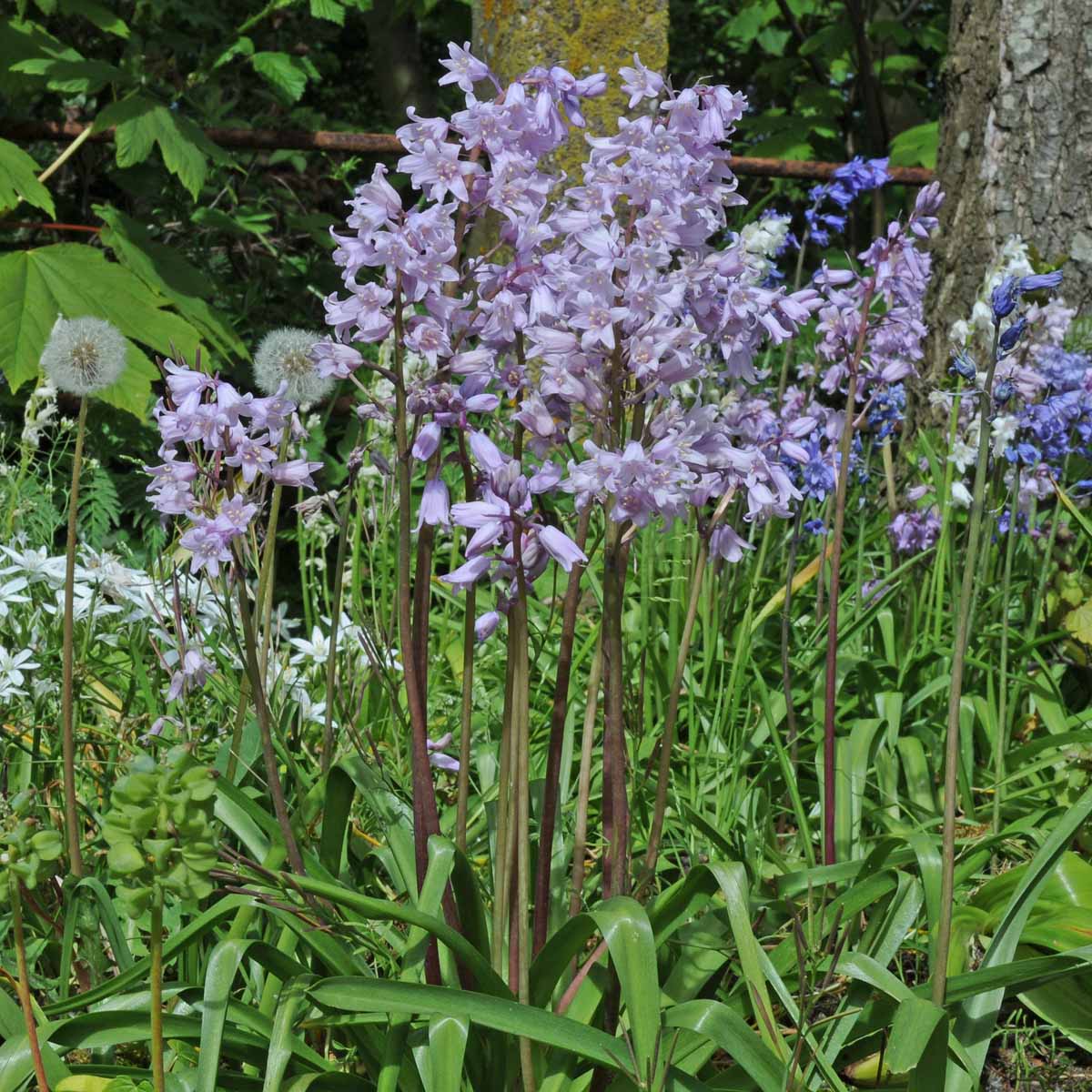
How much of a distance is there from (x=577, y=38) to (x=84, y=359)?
8.18ft

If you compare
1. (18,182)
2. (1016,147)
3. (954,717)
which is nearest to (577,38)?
(1016,147)

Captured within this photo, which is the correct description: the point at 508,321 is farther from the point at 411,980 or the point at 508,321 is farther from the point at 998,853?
the point at 998,853

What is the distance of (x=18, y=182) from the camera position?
348 centimetres

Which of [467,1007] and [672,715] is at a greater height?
[672,715]

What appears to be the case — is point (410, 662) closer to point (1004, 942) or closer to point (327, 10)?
point (1004, 942)

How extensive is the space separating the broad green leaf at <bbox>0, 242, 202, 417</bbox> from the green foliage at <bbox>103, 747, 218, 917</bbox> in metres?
2.10

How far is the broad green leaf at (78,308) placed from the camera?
3383mm

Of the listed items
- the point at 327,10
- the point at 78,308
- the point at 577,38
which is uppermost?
the point at 327,10

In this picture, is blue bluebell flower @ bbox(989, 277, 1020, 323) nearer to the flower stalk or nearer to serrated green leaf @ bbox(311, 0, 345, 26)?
the flower stalk

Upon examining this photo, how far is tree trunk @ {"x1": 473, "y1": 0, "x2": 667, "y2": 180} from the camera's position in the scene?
4.00m

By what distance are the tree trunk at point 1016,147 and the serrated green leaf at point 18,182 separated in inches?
107

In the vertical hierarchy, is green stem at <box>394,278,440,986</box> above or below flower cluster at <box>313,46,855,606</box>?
below

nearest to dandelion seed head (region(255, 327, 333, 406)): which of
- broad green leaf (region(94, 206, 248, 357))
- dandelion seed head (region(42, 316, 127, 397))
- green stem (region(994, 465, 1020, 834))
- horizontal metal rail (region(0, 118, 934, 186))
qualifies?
dandelion seed head (region(42, 316, 127, 397))

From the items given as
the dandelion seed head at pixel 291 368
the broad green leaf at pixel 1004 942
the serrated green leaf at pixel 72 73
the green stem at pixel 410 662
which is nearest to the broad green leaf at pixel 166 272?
the serrated green leaf at pixel 72 73
